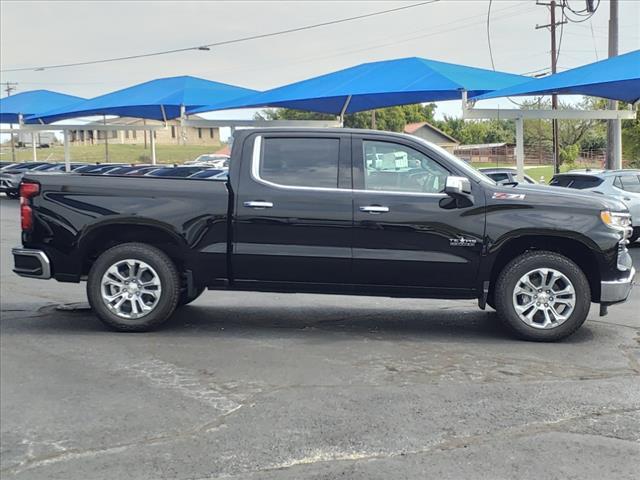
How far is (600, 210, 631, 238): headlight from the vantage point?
635cm

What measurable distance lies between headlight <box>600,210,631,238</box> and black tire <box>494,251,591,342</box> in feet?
1.54

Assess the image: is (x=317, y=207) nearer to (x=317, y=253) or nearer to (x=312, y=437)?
(x=317, y=253)

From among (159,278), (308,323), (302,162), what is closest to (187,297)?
(159,278)

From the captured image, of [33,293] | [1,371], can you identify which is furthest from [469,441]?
[33,293]

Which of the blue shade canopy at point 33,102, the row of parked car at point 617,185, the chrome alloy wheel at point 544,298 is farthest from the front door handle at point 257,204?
the blue shade canopy at point 33,102

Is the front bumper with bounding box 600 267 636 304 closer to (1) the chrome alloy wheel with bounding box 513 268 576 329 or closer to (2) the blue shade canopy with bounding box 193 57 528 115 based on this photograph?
(1) the chrome alloy wheel with bounding box 513 268 576 329

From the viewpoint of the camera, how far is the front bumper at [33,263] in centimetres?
679

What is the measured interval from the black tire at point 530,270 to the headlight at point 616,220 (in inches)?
18.5

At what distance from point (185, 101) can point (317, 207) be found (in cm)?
1988

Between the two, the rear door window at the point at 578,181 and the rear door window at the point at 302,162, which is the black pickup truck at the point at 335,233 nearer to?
the rear door window at the point at 302,162

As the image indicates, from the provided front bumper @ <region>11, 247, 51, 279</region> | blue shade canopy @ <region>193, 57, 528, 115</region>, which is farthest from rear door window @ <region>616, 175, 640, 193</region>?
front bumper @ <region>11, 247, 51, 279</region>

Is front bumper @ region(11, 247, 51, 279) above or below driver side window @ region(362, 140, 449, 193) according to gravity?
below

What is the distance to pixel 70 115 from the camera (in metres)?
29.2

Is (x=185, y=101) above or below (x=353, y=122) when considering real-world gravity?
below
